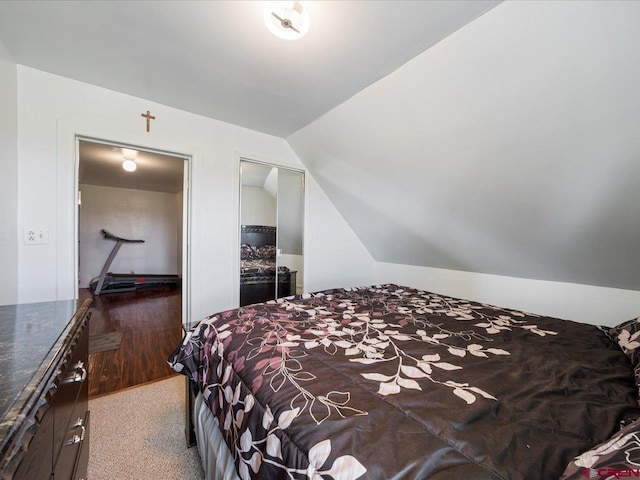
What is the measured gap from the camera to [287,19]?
1234mm

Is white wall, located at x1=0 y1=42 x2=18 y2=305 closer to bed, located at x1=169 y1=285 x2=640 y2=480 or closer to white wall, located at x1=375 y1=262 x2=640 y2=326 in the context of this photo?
bed, located at x1=169 y1=285 x2=640 y2=480

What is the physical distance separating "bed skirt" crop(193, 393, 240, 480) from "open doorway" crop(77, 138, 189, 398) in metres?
1.27

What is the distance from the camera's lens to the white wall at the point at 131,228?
5645 mm

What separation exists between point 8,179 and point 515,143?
3055 millimetres

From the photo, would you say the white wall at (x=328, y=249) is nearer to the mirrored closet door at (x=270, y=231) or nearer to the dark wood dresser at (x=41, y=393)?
the mirrored closet door at (x=270, y=231)

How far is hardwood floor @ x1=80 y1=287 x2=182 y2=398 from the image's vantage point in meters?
2.27

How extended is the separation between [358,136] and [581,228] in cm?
169

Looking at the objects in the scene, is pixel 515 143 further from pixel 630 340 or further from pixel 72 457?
pixel 72 457

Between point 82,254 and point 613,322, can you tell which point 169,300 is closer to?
point 82,254

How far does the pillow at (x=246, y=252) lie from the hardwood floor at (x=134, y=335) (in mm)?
1197

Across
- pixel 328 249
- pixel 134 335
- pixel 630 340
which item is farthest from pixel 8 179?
pixel 630 340

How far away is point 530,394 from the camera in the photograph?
0.84 m

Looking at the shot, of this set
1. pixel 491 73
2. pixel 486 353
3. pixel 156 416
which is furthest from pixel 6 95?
pixel 486 353

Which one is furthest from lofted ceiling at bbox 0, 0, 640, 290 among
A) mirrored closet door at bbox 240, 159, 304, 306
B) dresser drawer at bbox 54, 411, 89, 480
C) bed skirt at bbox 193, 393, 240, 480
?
bed skirt at bbox 193, 393, 240, 480
